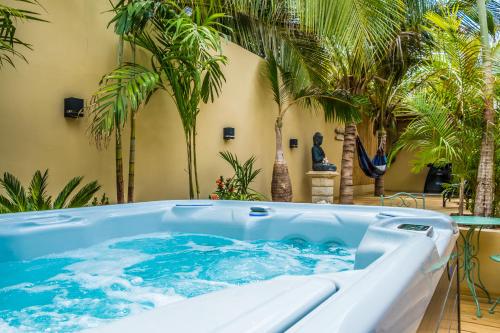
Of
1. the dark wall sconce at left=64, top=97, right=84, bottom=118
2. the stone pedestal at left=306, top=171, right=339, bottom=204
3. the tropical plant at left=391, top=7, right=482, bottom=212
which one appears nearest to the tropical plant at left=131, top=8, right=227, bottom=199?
the dark wall sconce at left=64, top=97, right=84, bottom=118

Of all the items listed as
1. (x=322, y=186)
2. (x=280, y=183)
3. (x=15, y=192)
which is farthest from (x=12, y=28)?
(x=322, y=186)

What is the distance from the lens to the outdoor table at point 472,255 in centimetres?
225

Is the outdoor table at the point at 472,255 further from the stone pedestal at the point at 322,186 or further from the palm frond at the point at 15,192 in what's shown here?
the stone pedestal at the point at 322,186

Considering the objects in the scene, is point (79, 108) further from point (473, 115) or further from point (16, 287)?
point (473, 115)

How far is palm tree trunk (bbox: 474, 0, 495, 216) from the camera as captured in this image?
9.05 feet

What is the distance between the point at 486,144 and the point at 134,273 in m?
2.49

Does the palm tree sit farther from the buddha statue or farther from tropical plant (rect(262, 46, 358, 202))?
the buddha statue

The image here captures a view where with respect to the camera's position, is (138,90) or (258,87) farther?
(258,87)

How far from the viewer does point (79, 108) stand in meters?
3.44

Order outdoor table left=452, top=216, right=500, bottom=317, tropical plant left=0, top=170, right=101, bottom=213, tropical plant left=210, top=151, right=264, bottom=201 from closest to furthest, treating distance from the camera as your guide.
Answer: outdoor table left=452, top=216, right=500, bottom=317 → tropical plant left=0, top=170, right=101, bottom=213 → tropical plant left=210, top=151, right=264, bottom=201

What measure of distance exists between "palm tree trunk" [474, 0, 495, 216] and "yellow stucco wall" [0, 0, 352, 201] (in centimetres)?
305

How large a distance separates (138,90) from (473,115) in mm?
2564

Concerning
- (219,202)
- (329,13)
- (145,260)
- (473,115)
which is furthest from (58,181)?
(473,115)

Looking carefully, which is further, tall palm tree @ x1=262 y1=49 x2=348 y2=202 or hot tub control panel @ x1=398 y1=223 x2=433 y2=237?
tall palm tree @ x1=262 y1=49 x2=348 y2=202
